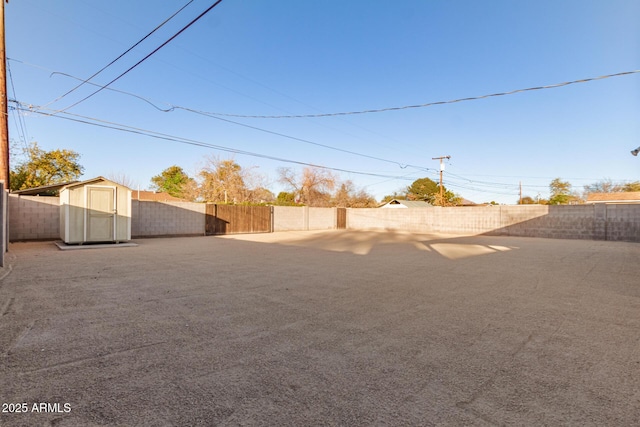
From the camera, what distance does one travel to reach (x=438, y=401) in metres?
1.72

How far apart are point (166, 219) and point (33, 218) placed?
172 inches

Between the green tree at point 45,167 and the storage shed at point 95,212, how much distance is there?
32.6 ft

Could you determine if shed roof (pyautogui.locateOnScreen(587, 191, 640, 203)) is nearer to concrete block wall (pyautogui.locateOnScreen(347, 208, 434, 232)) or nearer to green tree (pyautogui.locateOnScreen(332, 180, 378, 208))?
concrete block wall (pyautogui.locateOnScreen(347, 208, 434, 232))

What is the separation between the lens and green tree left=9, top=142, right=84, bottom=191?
16500mm

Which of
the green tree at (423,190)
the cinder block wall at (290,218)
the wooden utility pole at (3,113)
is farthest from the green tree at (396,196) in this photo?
the wooden utility pole at (3,113)

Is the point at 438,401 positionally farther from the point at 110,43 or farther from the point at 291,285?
the point at 110,43

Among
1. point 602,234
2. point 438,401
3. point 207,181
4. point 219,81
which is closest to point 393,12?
point 219,81

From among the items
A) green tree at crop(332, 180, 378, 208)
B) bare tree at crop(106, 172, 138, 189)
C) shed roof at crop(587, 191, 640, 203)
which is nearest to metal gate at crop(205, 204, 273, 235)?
green tree at crop(332, 180, 378, 208)

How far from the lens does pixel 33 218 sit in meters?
10.6

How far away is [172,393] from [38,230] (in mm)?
12803

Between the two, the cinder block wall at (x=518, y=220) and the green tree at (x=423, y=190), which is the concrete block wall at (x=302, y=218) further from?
the green tree at (x=423, y=190)

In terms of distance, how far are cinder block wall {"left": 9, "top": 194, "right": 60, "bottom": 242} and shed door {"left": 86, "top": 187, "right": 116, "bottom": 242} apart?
2687mm

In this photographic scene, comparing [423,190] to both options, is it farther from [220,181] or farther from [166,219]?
[166,219]

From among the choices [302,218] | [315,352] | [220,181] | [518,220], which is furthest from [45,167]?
[518,220]
